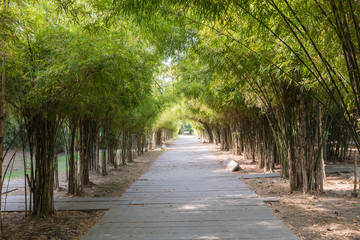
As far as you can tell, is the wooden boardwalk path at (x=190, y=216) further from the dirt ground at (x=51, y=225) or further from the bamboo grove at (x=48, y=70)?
the bamboo grove at (x=48, y=70)

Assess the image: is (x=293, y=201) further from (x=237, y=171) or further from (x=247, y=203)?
(x=237, y=171)

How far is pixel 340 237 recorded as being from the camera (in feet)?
10.5

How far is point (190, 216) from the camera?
4.11m

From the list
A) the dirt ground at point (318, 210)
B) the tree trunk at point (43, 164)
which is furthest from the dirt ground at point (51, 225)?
the dirt ground at point (318, 210)

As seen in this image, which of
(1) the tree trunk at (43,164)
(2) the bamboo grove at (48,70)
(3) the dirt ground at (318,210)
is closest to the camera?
(2) the bamboo grove at (48,70)

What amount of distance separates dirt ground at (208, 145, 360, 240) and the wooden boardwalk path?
207 mm

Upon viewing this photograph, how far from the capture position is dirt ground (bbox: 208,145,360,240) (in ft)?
11.1

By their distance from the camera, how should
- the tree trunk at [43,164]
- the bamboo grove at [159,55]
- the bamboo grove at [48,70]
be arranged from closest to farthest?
1. the bamboo grove at [159,55]
2. the bamboo grove at [48,70]
3. the tree trunk at [43,164]

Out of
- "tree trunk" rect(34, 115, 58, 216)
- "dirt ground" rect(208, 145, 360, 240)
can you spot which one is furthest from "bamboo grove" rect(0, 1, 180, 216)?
"dirt ground" rect(208, 145, 360, 240)

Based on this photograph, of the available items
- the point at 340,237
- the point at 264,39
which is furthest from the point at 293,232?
the point at 264,39

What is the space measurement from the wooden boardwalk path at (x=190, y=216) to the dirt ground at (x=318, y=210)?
0.68 ft

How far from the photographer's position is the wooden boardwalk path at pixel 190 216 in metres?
3.40

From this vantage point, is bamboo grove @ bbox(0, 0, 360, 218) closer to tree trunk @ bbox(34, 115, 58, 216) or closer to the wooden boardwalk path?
tree trunk @ bbox(34, 115, 58, 216)

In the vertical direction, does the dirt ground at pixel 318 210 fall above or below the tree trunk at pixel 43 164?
below
